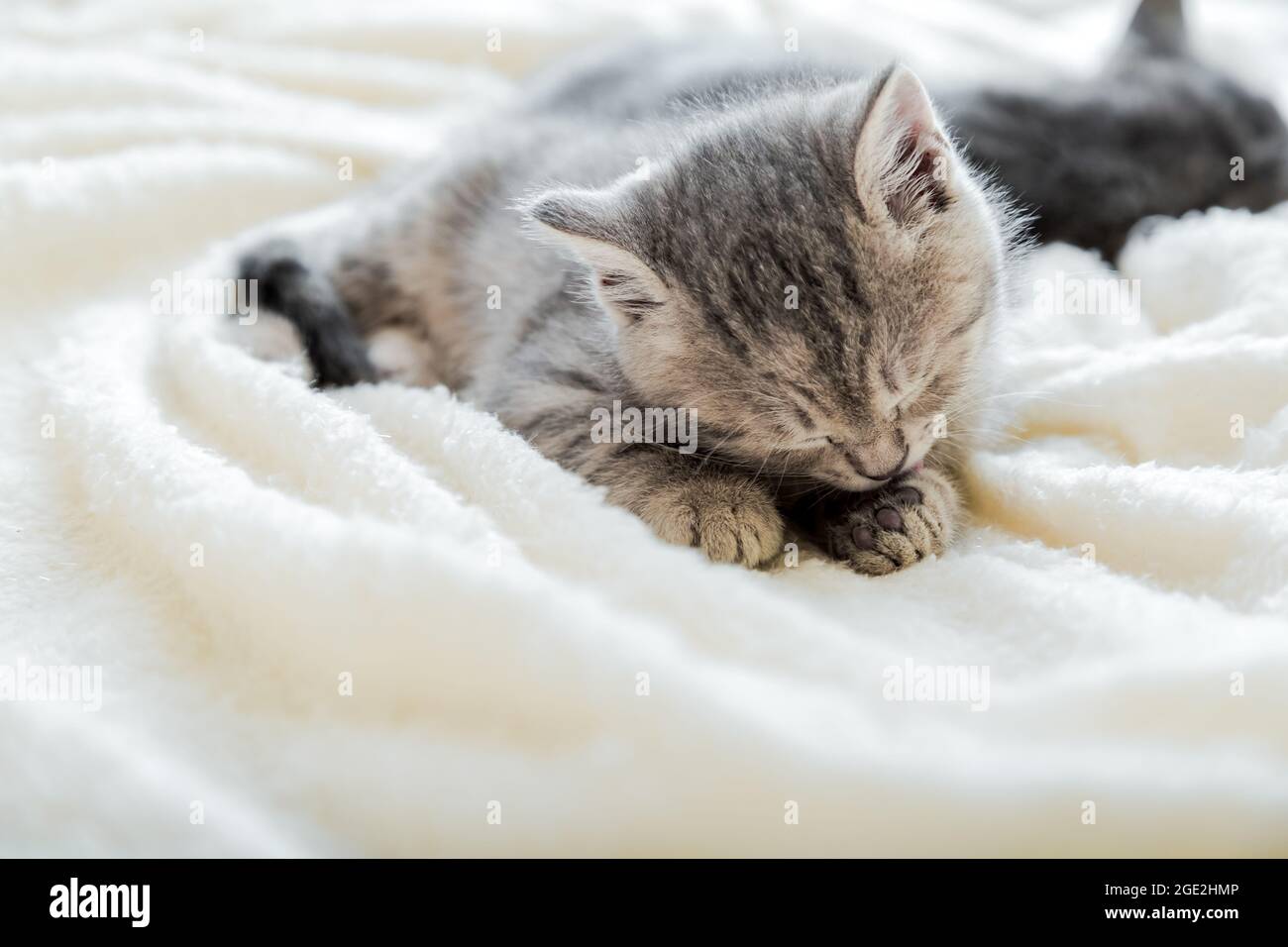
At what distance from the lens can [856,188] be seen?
1148 millimetres

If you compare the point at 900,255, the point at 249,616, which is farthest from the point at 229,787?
the point at 900,255

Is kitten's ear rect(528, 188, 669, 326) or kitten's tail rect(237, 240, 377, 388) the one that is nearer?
kitten's ear rect(528, 188, 669, 326)

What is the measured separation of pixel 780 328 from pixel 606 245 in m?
0.22

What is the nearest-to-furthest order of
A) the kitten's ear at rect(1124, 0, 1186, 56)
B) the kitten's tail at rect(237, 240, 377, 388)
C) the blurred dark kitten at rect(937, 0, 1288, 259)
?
1. the kitten's tail at rect(237, 240, 377, 388)
2. the blurred dark kitten at rect(937, 0, 1288, 259)
3. the kitten's ear at rect(1124, 0, 1186, 56)

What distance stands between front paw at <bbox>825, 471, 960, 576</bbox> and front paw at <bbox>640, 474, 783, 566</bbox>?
0.28 feet

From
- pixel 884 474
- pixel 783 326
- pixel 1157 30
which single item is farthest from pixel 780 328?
pixel 1157 30

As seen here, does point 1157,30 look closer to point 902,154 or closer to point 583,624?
point 902,154

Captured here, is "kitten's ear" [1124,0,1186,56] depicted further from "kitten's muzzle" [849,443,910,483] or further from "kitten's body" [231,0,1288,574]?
"kitten's muzzle" [849,443,910,483]

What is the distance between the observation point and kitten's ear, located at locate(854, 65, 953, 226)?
111 cm

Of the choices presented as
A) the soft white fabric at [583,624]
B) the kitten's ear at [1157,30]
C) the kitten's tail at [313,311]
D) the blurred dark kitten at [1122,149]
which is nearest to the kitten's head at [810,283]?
the soft white fabric at [583,624]

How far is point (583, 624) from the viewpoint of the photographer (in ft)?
2.65

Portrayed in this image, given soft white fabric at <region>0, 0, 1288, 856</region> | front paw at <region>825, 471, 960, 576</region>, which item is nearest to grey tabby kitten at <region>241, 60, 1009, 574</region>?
front paw at <region>825, 471, 960, 576</region>

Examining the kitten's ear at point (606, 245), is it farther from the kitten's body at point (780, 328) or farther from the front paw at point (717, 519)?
the front paw at point (717, 519)

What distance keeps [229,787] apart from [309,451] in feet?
1.33
